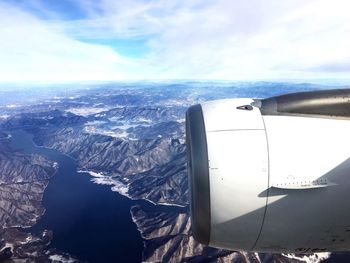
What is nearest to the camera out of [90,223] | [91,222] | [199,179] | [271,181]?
[271,181]

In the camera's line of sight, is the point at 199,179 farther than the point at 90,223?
No

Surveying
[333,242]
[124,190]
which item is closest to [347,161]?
[333,242]

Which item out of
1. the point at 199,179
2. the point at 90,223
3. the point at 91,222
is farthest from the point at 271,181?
the point at 91,222

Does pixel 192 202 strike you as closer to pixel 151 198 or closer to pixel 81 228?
pixel 81 228

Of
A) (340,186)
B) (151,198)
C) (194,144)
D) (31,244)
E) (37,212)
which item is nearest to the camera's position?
(340,186)

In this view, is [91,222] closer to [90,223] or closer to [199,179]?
[90,223]

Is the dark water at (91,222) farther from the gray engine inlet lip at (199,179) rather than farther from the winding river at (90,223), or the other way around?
the gray engine inlet lip at (199,179)

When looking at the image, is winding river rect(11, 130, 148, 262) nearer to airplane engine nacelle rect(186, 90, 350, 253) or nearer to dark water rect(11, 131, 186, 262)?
dark water rect(11, 131, 186, 262)
